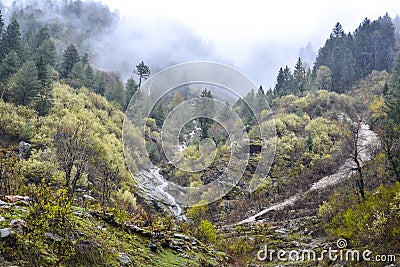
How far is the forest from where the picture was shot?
7644mm

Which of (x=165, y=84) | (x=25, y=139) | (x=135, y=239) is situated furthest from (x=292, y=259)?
(x=25, y=139)

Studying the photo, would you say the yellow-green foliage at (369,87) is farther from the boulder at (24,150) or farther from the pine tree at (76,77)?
the boulder at (24,150)

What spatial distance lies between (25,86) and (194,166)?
18.6 m

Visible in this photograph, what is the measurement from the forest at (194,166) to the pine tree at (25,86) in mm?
127

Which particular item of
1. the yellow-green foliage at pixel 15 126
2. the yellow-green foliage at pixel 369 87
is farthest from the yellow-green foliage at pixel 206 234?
the yellow-green foliage at pixel 369 87

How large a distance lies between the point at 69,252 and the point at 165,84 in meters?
11.5

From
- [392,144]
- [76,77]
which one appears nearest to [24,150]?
[392,144]

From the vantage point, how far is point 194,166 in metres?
27.8

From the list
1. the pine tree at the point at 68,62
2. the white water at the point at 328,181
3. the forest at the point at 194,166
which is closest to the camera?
the forest at the point at 194,166

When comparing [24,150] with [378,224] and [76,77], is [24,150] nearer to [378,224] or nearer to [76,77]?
[378,224]

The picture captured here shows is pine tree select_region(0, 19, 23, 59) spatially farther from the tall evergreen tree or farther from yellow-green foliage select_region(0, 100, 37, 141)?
yellow-green foliage select_region(0, 100, 37, 141)

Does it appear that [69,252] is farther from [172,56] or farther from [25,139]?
[172,56]

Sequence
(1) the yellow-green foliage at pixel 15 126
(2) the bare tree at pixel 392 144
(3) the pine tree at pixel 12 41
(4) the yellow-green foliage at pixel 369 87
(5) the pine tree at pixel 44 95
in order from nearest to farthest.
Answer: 1. (2) the bare tree at pixel 392 144
2. (1) the yellow-green foliage at pixel 15 126
3. (5) the pine tree at pixel 44 95
4. (3) the pine tree at pixel 12 41
5. (4) the yellow-green foliage at pixel 369 87

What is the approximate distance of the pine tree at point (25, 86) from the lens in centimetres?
3148
